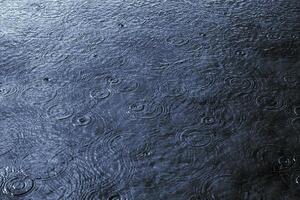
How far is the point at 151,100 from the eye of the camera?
71.1 inches

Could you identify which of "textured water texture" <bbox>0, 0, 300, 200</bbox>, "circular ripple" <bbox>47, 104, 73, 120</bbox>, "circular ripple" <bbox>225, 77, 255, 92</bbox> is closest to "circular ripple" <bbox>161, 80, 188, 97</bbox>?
"textured water texture" <bbox>0, 0, 300, 200</bbox>

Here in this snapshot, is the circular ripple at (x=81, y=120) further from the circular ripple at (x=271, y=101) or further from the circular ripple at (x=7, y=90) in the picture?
the circular ripple at (x=271, y=101)

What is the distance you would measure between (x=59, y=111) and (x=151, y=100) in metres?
0.40

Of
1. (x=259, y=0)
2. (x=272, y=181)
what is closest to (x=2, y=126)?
(x=272, y=181)

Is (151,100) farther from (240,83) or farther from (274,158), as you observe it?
(274,158)

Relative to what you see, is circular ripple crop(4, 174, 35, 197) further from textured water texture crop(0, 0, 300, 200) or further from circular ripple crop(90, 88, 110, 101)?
circular ripple crop(90, 88, 110, 101)

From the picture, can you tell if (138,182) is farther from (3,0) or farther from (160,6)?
(3,0)

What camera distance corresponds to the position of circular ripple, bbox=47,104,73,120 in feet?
5.79

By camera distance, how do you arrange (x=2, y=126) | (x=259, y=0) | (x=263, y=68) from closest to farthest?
(x=2, y=126)
(x=263, y=68)
(x=259, y=0)

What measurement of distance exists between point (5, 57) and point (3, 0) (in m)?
0.67

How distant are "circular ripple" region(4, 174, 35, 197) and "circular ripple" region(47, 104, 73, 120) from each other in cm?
33

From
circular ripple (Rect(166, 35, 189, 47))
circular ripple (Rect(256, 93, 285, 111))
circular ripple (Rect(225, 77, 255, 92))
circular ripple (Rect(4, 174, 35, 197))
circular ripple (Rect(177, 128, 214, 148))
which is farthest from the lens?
circular ripple (Rect(166, 35, 189, 47))

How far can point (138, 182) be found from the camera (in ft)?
4.78

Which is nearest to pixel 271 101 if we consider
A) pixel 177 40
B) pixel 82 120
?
pixel 177 40
